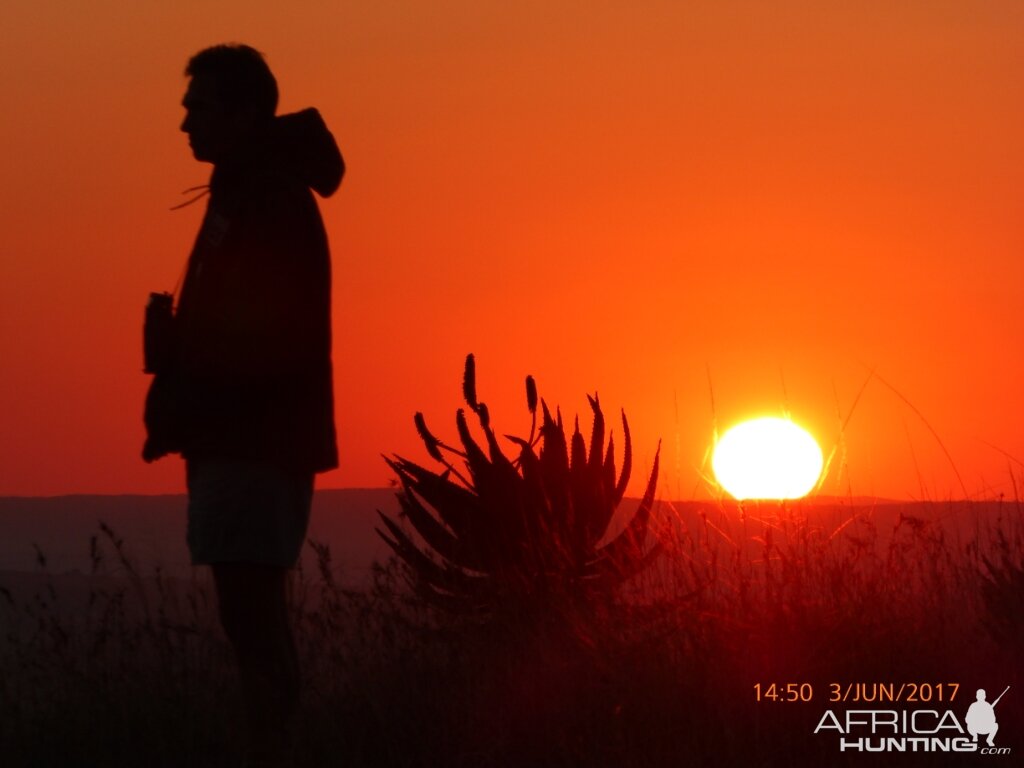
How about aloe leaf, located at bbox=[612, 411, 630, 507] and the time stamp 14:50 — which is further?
aloe leaf, located at bbox=[612, 411, 630, 507]

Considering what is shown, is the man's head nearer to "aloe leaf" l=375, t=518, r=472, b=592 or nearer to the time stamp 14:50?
the time stamp 14:50

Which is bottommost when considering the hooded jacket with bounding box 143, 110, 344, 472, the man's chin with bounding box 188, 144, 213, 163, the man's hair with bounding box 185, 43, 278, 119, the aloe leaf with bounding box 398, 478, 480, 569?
the aloe leaf with bounding box 398, 478, 480, 569

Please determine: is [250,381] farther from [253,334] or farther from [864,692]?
[864,692]

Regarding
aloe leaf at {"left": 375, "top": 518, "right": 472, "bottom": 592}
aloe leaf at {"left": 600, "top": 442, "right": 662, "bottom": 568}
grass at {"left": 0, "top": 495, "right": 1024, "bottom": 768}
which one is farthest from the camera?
aloe leaf at {"left": 375, "top": 518, "right": 472, "bottom": 592}

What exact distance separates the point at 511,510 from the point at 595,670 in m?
2.96

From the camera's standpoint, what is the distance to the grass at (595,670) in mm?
5207

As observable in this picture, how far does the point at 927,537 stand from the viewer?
7.38 meters

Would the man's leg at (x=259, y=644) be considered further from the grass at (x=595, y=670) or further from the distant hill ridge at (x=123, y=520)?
the distant hill ridge at (x=123, y=520)

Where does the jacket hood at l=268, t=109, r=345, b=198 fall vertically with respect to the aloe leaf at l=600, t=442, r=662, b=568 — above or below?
above

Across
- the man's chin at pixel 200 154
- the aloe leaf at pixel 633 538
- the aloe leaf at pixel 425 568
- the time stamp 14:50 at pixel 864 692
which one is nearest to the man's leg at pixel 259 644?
the man's chin at pixel 200 154

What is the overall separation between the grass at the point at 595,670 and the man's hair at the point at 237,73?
7.07 feet

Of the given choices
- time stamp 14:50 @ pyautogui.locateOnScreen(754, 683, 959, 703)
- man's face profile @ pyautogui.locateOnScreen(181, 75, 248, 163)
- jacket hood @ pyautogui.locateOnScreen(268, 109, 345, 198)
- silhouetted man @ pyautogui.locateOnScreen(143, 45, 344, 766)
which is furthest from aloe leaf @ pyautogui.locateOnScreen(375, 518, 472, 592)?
man's face profile @ pyautogui.locateOnScreen(181, 75, 248, 163)

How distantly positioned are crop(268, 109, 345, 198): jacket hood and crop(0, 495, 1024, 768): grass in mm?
1925

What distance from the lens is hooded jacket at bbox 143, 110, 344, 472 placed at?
458cm
